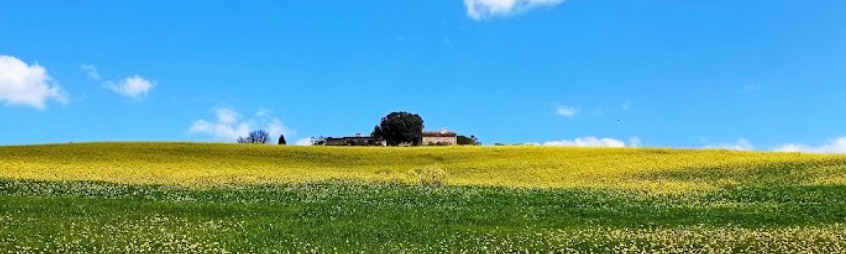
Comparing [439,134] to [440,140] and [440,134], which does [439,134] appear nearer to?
Result: [440,134]

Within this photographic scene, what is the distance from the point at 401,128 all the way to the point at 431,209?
13409 centimetres

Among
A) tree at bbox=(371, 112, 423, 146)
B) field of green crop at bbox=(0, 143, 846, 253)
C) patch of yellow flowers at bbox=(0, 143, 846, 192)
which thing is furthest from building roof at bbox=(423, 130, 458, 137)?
field of green crop at bbox=(0, 143, 846, 253)

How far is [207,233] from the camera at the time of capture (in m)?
25.0

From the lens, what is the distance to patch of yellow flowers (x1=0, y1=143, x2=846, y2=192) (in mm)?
50719

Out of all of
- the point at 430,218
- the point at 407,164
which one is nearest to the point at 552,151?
the point at 407,164

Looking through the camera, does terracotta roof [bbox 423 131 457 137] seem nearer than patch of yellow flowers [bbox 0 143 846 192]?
No

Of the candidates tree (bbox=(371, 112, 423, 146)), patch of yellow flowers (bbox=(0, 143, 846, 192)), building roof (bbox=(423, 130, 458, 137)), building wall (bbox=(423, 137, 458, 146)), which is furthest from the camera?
building roof (bbox=(423, 130, 458, 137))

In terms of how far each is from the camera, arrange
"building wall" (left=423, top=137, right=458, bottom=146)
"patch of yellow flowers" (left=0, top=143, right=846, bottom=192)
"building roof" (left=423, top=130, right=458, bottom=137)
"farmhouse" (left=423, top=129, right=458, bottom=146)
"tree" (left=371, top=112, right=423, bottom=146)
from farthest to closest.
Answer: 1. "building roof" (left=423, top=130, right=458, bottom=137)
2. "farmhouse" (left=423, top=129, right=458, bottom=146)
3. "building wall" (left=423, top=137, right=458, bottom=146)
4. "tree" (left=371, top=112, right=423, bottom=146)
5. "patch of yellow flowers" (left=0, top=143, right=846, bottom=192)

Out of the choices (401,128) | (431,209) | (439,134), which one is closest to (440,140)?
(439,134)

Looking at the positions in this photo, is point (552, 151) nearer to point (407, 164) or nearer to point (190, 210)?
point (407, 164)

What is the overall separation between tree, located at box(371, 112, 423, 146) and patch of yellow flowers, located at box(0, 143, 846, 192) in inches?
3169

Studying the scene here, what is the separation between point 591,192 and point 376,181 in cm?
1269

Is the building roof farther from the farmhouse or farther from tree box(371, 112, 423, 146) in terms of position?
tree box(371, 112, 423, 146)

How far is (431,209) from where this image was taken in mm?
31891
